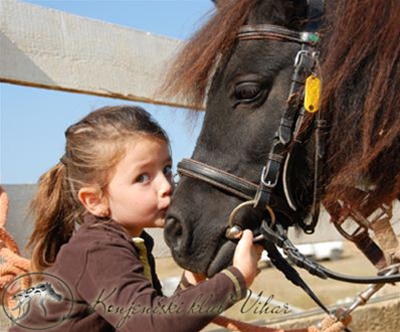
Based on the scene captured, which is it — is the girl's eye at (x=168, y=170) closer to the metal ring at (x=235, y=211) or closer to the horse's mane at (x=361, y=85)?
the metal ring at (x=235, y=211)

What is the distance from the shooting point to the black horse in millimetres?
1271

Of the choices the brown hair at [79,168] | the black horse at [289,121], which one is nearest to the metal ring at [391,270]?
the black horse at [289,121]

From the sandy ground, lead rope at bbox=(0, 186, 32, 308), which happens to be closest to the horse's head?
lead rope at bbox=(0, 186, 32, 308)

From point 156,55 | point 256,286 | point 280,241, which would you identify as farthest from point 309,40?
point 256,286

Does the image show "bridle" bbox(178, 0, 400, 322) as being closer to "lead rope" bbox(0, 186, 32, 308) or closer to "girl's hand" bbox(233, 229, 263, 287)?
"girl's hand" bbox(233, 229, 263, 287)

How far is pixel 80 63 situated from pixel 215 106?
0.66m

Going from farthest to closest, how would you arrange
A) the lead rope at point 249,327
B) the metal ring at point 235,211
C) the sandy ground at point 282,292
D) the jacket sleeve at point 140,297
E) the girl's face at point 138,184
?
the sandy ground at point 282,292 < the lead rope at point 249,327 < the metal ring at point 235,211 < the girl's face at point 138,184 < the jacket sleeve at point 140,297

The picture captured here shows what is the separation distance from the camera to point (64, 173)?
1243 millimetres

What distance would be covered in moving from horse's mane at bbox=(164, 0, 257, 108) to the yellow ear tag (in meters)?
0.20

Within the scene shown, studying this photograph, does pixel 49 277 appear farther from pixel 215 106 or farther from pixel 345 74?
pixel 345 74

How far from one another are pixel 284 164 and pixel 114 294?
1.60 feet

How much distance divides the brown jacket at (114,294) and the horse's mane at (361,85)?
0.45 m

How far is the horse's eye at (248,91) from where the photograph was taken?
51.1 inches

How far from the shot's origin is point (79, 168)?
1188mm
